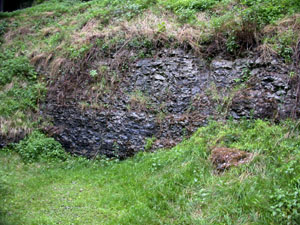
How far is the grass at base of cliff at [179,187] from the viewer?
4340 millimetres

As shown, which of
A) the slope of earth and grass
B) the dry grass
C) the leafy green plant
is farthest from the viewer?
the dry grass

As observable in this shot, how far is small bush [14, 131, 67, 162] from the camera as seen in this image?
816cm

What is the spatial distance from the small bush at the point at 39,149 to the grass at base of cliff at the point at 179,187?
793 mm

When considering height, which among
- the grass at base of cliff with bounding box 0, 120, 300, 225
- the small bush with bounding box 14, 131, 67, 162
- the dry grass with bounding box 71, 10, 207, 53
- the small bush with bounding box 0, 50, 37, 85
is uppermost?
the dry grass with bounding box 71, 10, 207, 53

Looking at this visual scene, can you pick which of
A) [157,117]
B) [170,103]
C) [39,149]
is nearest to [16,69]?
[39,149]

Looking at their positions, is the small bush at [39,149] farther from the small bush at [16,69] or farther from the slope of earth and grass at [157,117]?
the small bush at [16,69]

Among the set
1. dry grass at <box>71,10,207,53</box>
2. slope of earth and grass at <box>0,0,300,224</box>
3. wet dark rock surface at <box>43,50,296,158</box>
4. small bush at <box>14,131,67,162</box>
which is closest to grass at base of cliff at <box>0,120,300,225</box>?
slope of earth and grass at <box>0,0,300,224</box>

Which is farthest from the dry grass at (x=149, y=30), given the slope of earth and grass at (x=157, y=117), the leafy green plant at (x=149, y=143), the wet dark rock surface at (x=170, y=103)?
the leafy green plant at (x=149, y=143)

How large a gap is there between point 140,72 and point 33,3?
1328 cm

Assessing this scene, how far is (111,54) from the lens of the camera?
31.8ft

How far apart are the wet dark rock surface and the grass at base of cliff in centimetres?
57

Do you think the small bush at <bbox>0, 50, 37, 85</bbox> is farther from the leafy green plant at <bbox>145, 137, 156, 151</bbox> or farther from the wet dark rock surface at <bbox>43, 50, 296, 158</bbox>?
the leafy green plant at <bbox>145, 137, 156, 151</bbox>

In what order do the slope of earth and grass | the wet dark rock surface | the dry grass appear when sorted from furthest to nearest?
the dry grass, the wet dark rock surface, the slope of earth and grass

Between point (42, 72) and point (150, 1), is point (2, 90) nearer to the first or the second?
point (42, 72)
